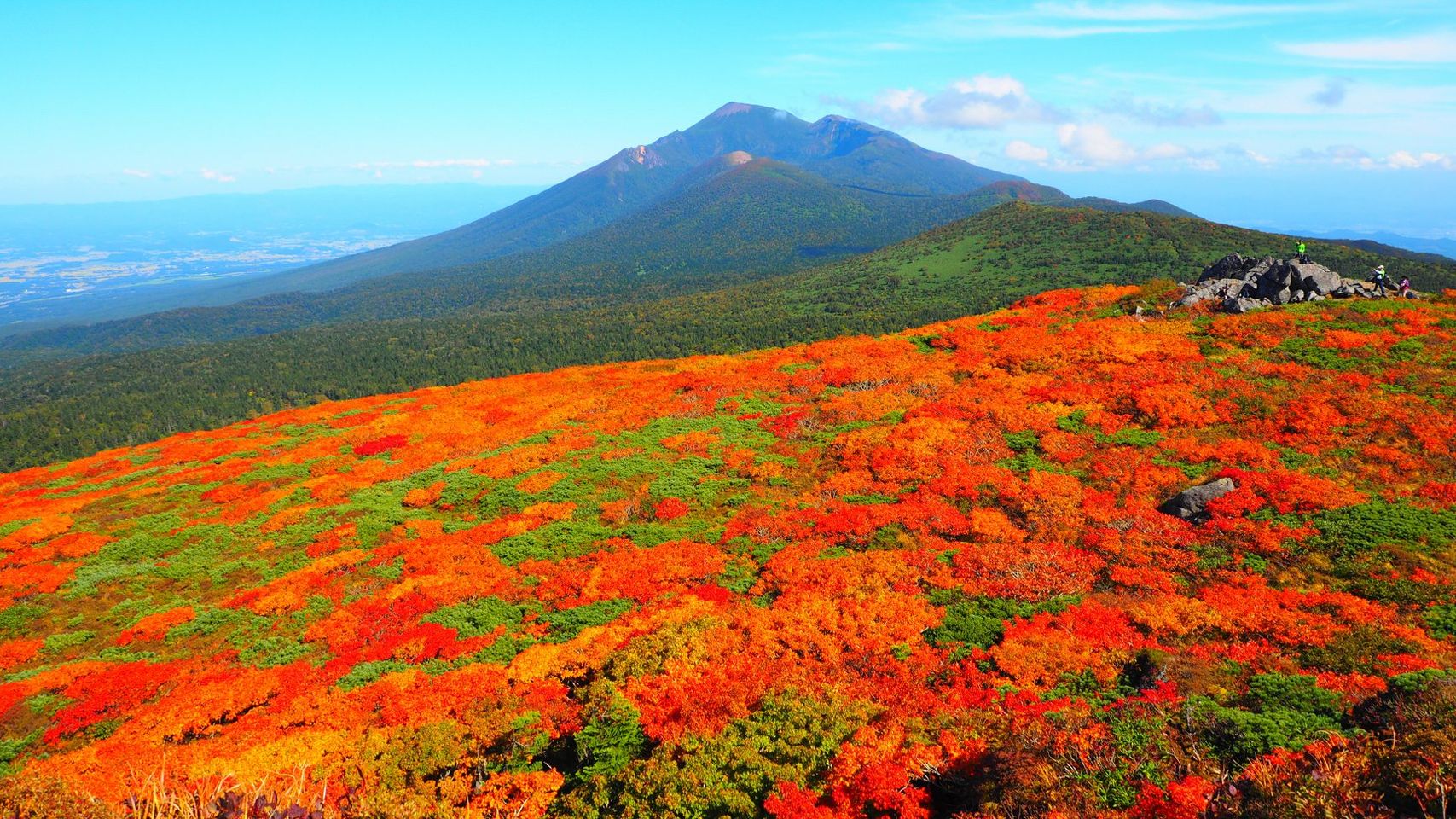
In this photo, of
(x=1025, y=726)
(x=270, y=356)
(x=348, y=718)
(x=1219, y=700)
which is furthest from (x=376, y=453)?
(x=270, y=356)

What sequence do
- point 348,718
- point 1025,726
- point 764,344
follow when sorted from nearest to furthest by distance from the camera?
point 1025,726
point 348,718
point 764,344

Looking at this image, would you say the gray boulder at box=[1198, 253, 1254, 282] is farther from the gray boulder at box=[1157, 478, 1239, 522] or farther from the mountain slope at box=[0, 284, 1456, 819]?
the gray boulder at box=[1157, 478, 1239, 522]

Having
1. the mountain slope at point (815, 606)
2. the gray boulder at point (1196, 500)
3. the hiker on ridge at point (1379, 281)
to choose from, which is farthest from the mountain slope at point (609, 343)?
the gray boulder at point (1196, 500)

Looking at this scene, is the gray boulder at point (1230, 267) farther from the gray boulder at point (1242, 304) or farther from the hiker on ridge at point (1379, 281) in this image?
the gray boulder at point (1242, 304)

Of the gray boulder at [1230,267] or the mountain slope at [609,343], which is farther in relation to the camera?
the mountain slope at [609,343]

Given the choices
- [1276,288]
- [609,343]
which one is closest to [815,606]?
[1276,288]

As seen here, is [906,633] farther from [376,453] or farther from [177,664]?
[376,453]

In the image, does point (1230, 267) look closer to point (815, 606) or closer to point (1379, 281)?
point (1379, 281)
